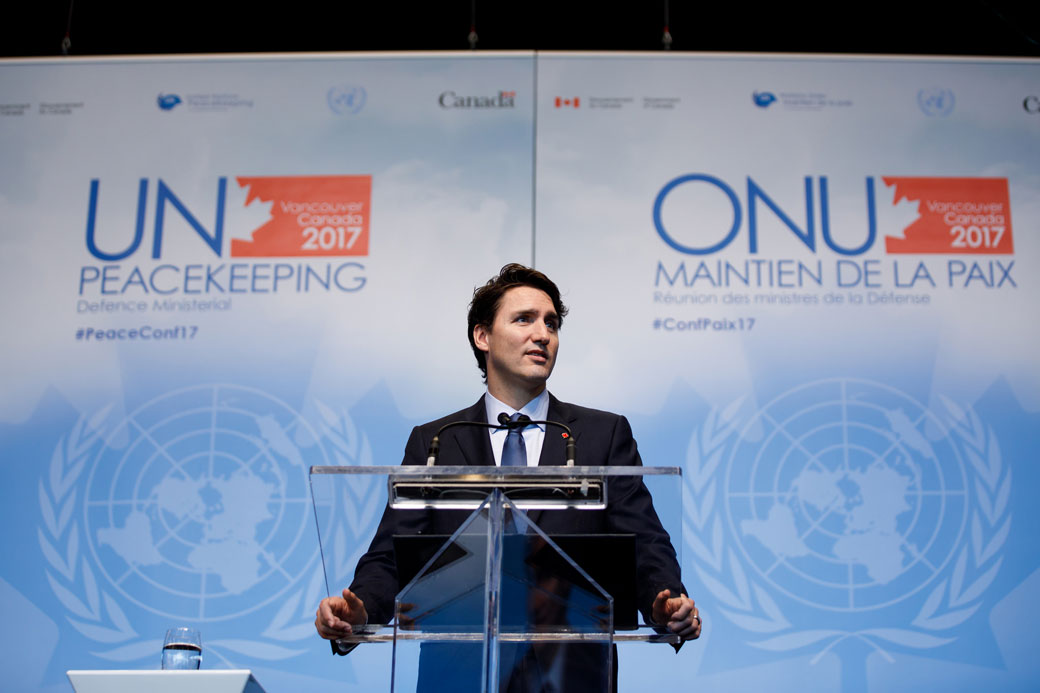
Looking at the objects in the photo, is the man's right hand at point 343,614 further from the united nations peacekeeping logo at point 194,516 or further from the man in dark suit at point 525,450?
the united nations peacekeeping logo at point 194,516

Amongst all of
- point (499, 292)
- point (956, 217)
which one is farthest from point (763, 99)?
point (499, 292)

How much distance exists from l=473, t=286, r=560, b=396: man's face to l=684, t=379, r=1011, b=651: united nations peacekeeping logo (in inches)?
40.9

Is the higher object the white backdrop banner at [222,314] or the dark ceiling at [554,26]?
the dark ceiling at [554,26]

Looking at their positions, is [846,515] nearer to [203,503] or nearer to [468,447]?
[468,447]

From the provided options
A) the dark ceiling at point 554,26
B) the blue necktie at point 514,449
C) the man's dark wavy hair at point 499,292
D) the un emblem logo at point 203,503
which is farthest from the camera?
the dark ceiling at point 554,26

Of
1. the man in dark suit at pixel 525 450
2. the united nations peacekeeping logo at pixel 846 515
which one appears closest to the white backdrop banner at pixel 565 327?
the united nations peacekeeping logo at pixel 846 515

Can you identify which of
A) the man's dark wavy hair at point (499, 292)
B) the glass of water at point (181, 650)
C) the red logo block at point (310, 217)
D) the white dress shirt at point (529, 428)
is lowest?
the glass of water at point (181, 650)

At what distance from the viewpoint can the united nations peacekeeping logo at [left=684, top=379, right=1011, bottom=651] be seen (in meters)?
3.51

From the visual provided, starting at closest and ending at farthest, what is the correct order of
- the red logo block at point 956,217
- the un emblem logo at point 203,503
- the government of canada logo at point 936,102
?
1. the un emblem logo at point 203,503
2. the red logo block at point 956,217
3. the government of canada logo at point 936,102

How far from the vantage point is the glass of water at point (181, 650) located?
2326mm

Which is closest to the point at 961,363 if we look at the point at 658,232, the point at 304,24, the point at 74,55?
the point at 658,232

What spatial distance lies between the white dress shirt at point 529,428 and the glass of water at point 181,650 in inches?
29.6

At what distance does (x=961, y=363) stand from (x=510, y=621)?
8.60 ft

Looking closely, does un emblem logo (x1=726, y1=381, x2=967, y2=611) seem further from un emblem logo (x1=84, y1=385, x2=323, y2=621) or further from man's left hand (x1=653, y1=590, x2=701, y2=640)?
man's left hand (x1=653, y1=590, x2=701, y2=640)
